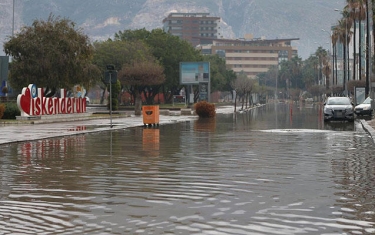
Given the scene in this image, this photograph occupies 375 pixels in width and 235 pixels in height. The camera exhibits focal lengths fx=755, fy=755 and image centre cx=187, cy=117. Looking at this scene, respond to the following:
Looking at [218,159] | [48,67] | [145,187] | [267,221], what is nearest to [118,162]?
[218,159]

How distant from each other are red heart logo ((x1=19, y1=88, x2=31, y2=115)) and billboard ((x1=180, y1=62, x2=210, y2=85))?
149 feet

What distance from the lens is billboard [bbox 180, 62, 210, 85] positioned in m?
91.8

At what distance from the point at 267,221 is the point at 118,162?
9113 mm

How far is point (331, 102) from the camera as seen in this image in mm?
50719

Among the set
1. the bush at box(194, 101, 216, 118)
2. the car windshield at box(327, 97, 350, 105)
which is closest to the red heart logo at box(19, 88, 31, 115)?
the bush at box(194, 101, 216, 118)

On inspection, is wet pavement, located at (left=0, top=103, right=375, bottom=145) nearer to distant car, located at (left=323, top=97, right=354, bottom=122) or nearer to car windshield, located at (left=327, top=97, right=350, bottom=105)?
distant car, located at (left=323, top=97, right=354, bottom=122)

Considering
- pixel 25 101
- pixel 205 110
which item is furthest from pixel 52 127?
pixel 205 110

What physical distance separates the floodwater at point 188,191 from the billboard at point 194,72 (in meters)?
69.4

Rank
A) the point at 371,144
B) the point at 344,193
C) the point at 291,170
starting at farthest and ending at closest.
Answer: the point at 371,144 < the point at 291,170 < the point at 344,193

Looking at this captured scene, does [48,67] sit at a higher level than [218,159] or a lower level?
higher

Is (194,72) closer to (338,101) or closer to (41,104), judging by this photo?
(338,101)

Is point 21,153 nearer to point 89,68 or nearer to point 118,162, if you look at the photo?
point 118,162

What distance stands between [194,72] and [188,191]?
79.9 metres

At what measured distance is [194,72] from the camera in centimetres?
9212
